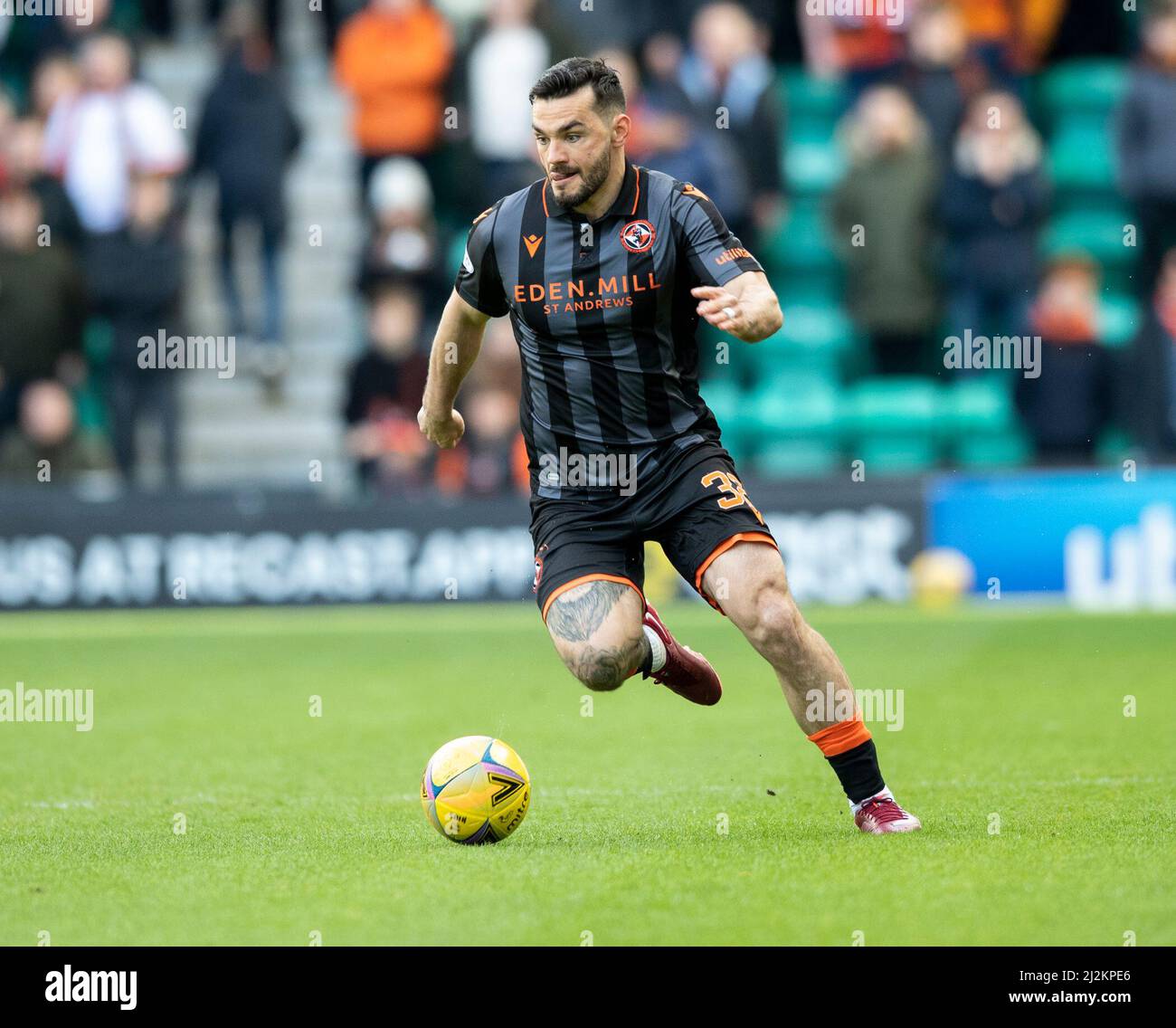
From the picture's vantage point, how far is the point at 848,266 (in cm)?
1608

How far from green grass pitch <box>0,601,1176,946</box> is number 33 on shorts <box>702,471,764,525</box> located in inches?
43.5

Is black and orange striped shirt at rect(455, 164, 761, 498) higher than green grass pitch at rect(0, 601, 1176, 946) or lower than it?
higher

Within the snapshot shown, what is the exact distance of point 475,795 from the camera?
20.9 feet

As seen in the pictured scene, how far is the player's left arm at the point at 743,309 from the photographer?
5957 millimetres

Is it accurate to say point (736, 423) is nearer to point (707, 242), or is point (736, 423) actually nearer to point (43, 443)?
point (43, 443)

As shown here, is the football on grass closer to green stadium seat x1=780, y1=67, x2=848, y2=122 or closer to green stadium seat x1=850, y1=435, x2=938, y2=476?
green stadium seat x1=850, y1=435, x2=938, y2=476

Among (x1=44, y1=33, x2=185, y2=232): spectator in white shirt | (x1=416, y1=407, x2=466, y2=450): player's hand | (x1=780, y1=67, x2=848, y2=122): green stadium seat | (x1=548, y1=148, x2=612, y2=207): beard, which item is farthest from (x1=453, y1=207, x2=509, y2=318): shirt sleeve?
(x1=780, y1=67, x2=848, y2=122): green stadium seat

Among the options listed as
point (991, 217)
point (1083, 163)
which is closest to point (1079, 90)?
point (1083, 163)

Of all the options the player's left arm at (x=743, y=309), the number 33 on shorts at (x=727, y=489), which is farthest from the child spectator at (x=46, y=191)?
the player's left arm at (x=743, y=309)

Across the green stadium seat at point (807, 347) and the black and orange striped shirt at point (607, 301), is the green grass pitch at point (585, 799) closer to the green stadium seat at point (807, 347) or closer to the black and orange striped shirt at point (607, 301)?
the black and orange striped shirt at point (607, 301)

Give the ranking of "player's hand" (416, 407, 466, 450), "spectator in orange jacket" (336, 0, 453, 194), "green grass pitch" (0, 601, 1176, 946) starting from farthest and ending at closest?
"spectator in orange jacket" (336, 0, 453, 194) < "player's hand" (416, 407, 466, 450) < "green grass pitch" (0, 601, 1176, 946)

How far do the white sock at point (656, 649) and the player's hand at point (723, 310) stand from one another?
1.42m

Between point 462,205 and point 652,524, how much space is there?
33.7 feet

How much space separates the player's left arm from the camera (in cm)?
596
